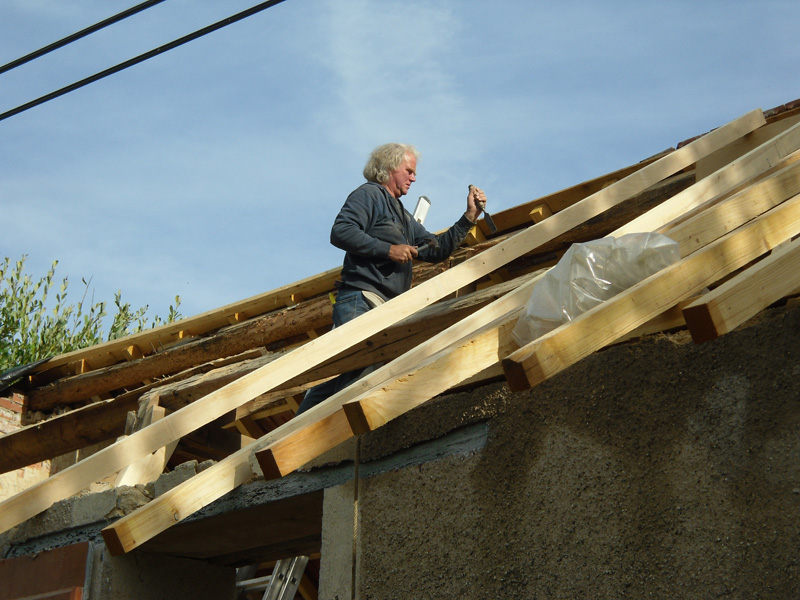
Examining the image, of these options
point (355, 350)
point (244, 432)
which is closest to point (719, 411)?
point (355, 350)

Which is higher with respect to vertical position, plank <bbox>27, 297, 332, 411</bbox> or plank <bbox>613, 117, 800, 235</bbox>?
plank <bbox>27, 297, 332, 411</bbox>

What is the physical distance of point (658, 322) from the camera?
2.66 meters

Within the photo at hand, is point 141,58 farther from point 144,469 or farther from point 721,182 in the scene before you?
point 721,182

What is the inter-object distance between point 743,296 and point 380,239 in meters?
2.64

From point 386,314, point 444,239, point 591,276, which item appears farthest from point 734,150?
point 591,276

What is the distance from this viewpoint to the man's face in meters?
4.85

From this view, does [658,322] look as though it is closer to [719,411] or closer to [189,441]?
[719,411]

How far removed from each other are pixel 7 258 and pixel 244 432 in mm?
14217

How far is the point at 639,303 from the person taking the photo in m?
2.27

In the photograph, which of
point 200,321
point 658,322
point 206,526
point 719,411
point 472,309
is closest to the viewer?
point 719,411

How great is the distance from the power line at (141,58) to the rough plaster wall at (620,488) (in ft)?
8.51

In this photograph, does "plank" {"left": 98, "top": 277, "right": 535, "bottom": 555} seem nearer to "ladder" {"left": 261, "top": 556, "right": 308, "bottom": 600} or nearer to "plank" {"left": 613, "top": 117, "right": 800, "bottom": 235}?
"plank" {"left": 613, "top": 117, "right": 800, "bottom": 235}

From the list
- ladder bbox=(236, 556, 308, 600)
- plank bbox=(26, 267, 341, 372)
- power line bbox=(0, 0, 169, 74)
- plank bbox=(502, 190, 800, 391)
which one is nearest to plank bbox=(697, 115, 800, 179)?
plank bbox=(502, 190, 800, 391)

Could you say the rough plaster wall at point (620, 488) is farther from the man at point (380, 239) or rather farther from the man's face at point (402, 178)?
the man's face at point (402, 178)
